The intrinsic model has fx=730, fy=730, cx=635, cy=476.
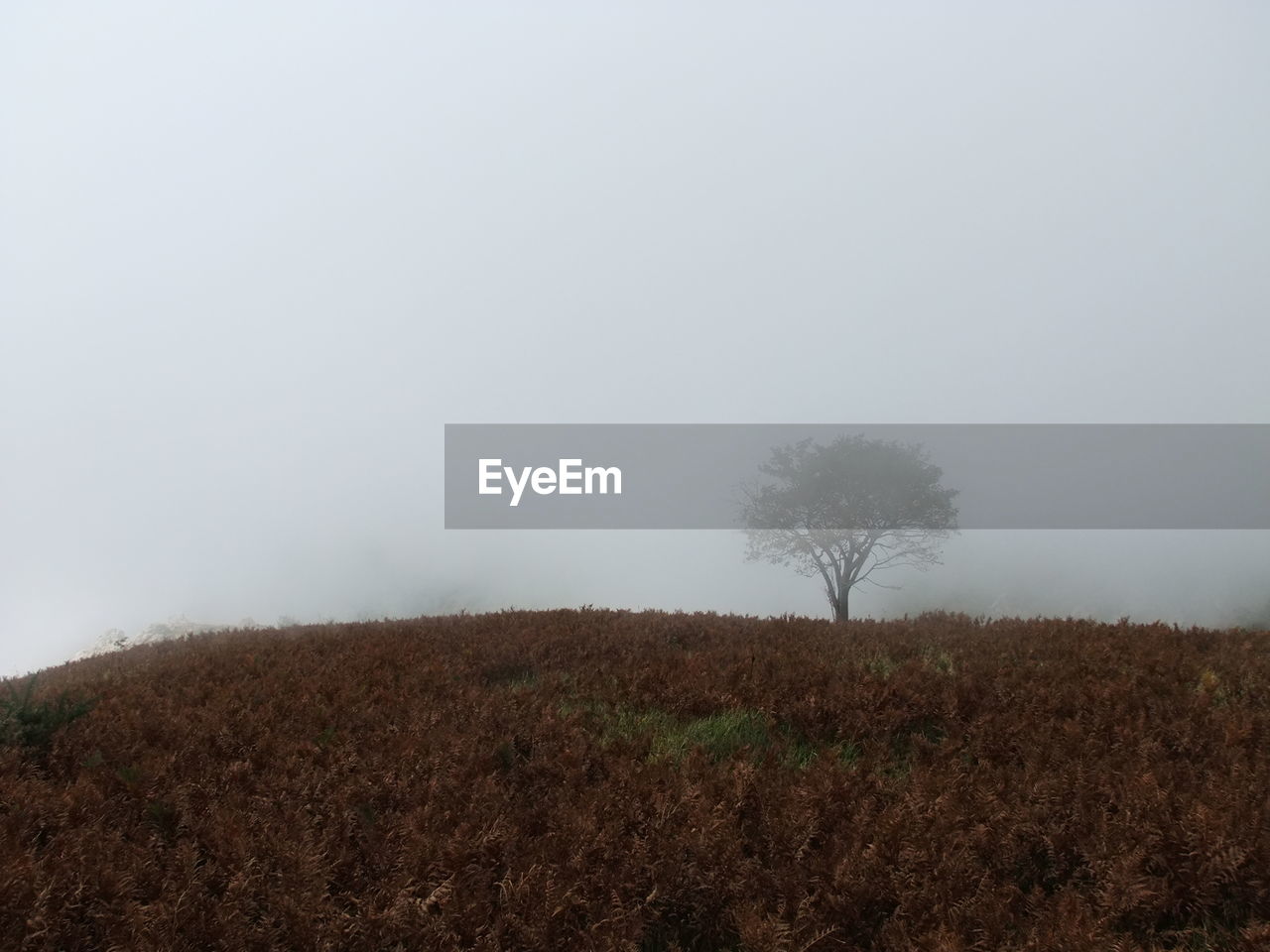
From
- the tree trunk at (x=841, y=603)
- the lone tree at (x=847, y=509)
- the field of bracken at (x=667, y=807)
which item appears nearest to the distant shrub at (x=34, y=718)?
the field of bracken at (x=667, y=807)

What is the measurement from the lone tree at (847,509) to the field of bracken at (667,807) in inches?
843

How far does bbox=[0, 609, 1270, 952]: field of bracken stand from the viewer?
3.37 metres

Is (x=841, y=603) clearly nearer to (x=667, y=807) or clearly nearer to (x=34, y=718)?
(x=667, y=807)

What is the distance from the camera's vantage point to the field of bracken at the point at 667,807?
3.37 meters

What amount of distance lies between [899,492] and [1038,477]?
198 feet

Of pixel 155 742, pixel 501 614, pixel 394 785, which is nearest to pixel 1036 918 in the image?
pixel 394 785

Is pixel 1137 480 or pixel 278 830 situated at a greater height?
pixel 1137 480

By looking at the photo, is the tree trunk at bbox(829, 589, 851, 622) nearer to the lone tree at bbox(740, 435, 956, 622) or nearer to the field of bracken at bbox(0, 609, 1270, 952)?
the lone tree at bbox(740, 435, 956, 622)

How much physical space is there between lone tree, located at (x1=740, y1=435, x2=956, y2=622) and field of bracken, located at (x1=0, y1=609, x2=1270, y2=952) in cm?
2141

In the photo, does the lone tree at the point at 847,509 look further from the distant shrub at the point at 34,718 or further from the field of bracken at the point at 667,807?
the distant shrub at the point at 34,718

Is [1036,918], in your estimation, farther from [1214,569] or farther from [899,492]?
[1214,569]

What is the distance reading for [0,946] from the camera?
320 cm

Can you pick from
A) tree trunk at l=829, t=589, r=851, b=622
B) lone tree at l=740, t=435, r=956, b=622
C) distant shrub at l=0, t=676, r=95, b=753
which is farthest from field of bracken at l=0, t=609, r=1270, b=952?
lone tree at l=740, t=435, r=956, b=622

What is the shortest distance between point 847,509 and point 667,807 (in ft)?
85.7
